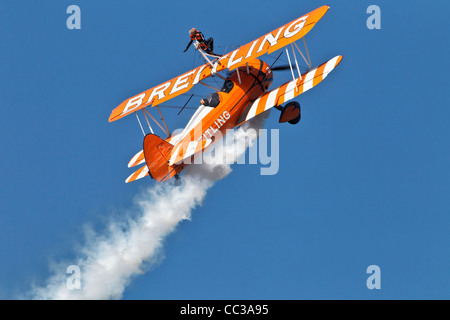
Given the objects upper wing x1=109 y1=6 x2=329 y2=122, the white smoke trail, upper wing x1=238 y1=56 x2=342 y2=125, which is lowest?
the white smoke trail

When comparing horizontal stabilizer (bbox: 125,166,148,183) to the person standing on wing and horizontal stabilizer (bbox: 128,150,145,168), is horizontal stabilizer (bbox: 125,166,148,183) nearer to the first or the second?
horizontal stabilizer (bbox: 128,150,145,168)

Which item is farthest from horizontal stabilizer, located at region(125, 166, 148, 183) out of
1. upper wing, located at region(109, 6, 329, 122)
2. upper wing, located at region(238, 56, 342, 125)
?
upper wing, located at region(238, 56, 342, 125)

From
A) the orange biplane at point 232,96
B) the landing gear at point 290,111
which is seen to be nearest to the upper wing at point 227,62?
the orange biplane at point 232,96

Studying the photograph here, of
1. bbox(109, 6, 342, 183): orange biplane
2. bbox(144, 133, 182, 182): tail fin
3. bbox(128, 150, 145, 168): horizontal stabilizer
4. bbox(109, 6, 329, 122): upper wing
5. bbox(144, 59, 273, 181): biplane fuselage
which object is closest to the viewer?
bbox(144, 133, 182, 182): tail fin

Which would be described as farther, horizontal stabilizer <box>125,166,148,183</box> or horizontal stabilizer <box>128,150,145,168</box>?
horizontal stabilizer <box>128,150,145,168</box>

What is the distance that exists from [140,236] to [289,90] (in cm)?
557

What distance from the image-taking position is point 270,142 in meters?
23.5

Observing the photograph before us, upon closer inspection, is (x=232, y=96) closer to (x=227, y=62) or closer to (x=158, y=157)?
(x=227, y=62)

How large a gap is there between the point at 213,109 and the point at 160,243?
402 centimetres

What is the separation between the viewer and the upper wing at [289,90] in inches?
805

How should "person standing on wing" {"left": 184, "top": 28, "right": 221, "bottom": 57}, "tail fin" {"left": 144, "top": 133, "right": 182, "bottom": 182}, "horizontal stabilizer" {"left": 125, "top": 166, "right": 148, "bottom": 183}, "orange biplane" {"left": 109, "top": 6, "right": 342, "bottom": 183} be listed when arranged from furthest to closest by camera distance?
"person standing on wing" {"left": 184, "top": 28, "right": 221, "bottom": 57}
"horizontal stabilizer" {"left": 125, "top": 166, "right": 148, "bottom": 183}
"orange biplane" {"left": 109, "top": 6, "right": 342, "bottom": 183}
"tail fin" {"left": 144, "top": 133, "right": 182, "bottom": 182}

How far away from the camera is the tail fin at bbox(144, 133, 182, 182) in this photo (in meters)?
19.7
